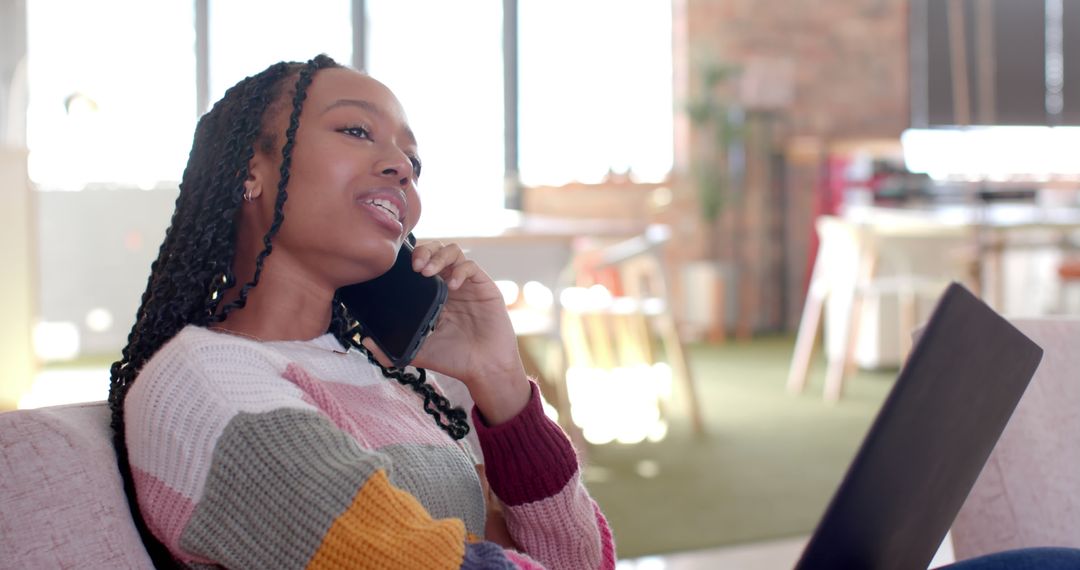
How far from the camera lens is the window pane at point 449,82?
24.0ft

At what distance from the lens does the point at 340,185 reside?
41.3 inches

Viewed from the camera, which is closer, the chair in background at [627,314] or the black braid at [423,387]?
the black braid at [423,387]

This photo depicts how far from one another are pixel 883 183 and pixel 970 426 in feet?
21.0

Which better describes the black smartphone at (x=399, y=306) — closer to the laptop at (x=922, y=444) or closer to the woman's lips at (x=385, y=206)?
the woman's lips at (x=385, y=206)

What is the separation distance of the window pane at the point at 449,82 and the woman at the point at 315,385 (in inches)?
241

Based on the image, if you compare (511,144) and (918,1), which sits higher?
(918,1)

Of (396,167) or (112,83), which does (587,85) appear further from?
(396,167)

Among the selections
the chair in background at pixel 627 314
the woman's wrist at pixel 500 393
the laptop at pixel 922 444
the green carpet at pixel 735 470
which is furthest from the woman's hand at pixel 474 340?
the chair in background at pixel 627 314

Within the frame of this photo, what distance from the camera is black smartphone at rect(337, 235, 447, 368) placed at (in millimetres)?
1153

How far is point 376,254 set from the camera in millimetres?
1053

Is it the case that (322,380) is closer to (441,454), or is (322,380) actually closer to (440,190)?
(441,454)

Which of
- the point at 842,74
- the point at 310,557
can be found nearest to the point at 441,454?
the point at 310,557

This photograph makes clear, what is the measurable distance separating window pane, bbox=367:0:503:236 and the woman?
20.1ft

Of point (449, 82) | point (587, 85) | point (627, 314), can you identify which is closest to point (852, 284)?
point (627, 314)
